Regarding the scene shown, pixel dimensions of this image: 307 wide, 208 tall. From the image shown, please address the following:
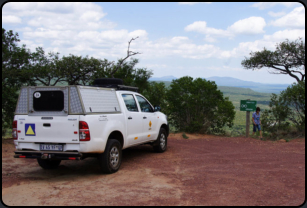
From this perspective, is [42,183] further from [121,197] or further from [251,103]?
[251,103]

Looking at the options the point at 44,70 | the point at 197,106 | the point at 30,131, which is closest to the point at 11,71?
the point at 44,70

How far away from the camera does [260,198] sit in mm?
5402

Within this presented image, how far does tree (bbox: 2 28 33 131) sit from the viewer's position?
11.6 meters

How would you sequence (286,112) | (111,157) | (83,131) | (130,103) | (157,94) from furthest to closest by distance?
(157,94) → (286,112) → (130,103) → (111,157) → (83,131)

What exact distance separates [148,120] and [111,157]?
7.59ft

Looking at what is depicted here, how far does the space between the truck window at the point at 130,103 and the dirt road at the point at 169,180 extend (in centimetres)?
150

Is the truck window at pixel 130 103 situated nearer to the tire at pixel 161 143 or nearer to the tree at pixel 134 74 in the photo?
the tire at pixel 161 143

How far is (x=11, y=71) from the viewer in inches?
447

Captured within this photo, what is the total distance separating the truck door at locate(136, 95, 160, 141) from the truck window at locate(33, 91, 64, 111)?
2.83 meters

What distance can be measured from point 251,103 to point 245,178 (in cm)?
823

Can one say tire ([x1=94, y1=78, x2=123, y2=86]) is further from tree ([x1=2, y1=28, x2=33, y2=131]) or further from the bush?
the bush

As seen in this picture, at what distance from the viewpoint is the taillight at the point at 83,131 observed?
21.7ft

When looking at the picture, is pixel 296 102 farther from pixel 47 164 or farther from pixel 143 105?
pixel 47 164

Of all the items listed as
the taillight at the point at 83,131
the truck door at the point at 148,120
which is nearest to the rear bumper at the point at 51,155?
the taillight at the point at 83,131
